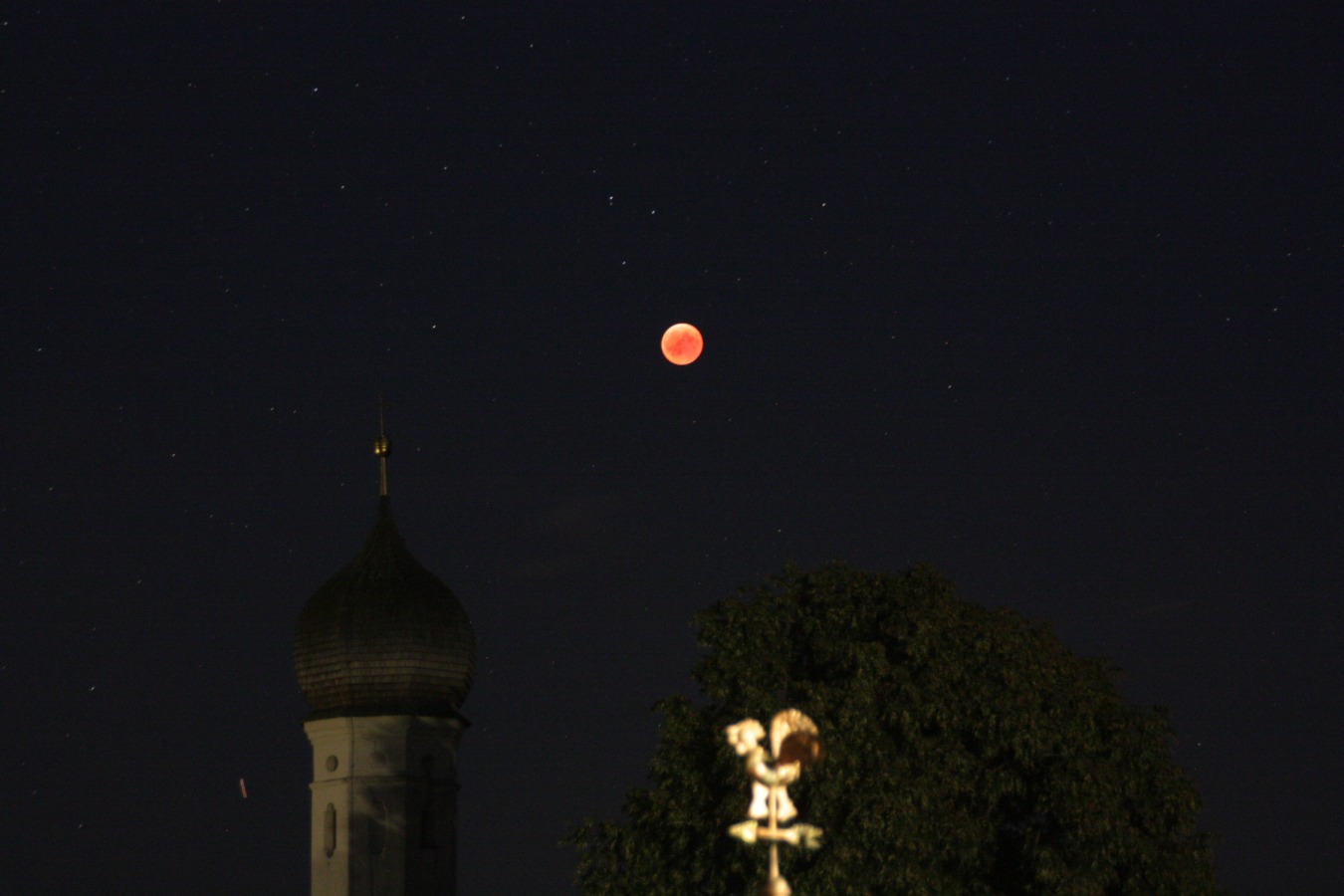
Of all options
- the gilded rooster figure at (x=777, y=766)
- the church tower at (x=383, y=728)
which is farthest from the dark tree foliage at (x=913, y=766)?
the church tower at (x=383, y=728)

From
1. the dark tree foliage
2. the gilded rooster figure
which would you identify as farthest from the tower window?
the gilded rooster figure

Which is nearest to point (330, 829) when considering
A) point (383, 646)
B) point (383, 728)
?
point (383, 728)

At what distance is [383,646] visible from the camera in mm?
64625

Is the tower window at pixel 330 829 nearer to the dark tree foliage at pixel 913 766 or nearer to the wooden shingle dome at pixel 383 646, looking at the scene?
the wooden shingle dome at pixel 383 646

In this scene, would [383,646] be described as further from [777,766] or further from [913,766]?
[777,766]

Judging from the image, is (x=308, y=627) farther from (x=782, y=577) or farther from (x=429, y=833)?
(x=782, y=577)

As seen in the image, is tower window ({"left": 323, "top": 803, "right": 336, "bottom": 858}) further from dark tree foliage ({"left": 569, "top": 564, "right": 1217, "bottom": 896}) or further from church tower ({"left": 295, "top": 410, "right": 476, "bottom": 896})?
dark tree foliage ({"left": 569, "top": 564, "right": 1217, "bottom": 896})

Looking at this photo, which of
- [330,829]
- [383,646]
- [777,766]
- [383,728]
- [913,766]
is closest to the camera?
[777,766]

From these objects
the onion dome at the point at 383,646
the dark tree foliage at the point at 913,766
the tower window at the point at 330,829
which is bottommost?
the dark tree foliage at the point at 913,766

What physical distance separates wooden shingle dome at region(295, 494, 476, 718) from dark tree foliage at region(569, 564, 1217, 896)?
2665 cm

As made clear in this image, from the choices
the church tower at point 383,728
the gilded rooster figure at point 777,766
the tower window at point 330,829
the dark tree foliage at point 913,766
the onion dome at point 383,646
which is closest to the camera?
the gilded rooster figure at point 777,766

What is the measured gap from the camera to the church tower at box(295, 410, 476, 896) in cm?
6325

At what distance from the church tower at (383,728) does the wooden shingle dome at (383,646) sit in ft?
0.09

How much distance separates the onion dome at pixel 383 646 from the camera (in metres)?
64.5
